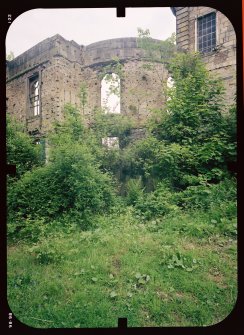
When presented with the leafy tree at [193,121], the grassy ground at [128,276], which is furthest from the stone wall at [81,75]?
the grassy ground at [128,276]

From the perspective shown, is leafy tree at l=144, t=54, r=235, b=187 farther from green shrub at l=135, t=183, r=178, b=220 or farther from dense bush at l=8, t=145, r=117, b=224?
dense bush at l=8, t=145, r=117, b=224

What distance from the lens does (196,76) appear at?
4.63m

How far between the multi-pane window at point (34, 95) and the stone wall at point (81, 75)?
0.14 m

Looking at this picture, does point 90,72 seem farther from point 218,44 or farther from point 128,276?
point 128,276

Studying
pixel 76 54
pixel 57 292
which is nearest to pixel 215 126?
pixel 57 292

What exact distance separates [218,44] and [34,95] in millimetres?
4376

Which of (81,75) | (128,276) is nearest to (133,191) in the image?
(128,276)

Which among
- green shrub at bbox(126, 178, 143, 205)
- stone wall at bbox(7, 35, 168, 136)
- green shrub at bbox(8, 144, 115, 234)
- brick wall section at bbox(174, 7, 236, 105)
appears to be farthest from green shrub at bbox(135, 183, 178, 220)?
brick wall section at bbox(174, 7, 236, 105)

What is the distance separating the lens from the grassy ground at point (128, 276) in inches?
97.4

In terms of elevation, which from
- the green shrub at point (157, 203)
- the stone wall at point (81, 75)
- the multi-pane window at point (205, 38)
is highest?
the multi-pane window at point (205, 38)

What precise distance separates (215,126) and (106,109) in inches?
92.1

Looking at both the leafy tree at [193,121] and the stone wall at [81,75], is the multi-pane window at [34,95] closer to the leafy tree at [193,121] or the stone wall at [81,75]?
the stone wall at [81,75]

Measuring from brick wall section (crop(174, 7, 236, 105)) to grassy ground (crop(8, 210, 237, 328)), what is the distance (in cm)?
204

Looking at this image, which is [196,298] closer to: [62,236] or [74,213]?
[62,236]
